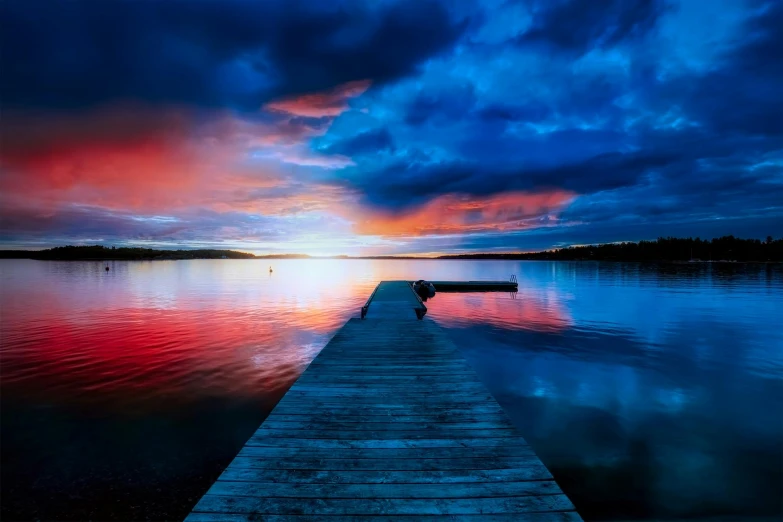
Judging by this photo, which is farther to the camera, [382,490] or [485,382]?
[485,382]

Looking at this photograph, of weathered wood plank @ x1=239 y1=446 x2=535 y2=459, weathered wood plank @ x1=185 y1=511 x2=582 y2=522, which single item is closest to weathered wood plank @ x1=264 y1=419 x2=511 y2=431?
weathered wood plank @ x1=239 y1=446 x2=535 y2=459

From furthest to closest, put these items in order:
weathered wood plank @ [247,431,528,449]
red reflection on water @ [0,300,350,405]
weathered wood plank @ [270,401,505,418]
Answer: red reflection on water @ [0,300,350,405], weathered wood plank @ [270,401,505,418], weathered wood plank @ [247,431,528,449]

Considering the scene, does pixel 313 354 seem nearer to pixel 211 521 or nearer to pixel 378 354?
pixel 378 354

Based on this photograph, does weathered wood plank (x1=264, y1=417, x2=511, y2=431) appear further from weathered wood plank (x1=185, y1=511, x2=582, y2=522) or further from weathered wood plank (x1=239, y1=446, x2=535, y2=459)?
weathered wood plank (x1=185, y1=511, x2=582, y2=522)

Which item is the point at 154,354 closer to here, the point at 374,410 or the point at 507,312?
the point at 374,410

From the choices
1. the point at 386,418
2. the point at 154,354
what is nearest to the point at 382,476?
the point at 386,418

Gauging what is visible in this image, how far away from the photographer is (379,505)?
143 inches

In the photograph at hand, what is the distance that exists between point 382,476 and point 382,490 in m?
0.25

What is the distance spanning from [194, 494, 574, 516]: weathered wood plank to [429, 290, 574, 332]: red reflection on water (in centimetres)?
1737

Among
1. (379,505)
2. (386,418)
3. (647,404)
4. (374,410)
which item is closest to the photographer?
(379,505)

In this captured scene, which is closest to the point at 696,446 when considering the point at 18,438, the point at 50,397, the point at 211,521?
the point at 211,521

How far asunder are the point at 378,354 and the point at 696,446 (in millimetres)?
7234

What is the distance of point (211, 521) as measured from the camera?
340 centimetres

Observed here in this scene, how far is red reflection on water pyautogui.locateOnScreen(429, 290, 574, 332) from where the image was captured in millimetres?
21547
